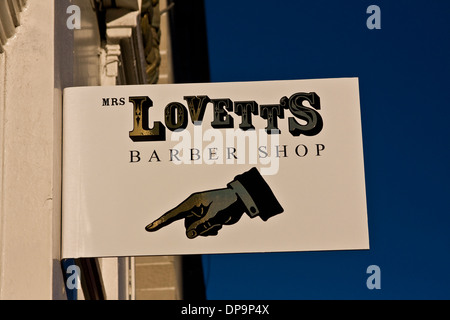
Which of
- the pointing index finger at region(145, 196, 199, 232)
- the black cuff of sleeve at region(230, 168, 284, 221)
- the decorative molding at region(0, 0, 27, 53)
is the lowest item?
the pointing index finger at region(145, 196, 199, 232)

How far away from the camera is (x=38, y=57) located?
6.08m

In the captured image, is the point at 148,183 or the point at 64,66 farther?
the point at 64,66

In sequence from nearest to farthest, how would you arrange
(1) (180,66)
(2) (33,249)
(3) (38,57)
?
(2) (33,249)
(3) (38,57)
(1) (180,66)

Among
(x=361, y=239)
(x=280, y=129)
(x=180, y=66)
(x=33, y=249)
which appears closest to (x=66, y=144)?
(x=33, y=249)

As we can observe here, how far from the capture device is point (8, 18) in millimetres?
5992

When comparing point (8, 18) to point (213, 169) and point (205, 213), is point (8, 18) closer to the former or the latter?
point (213, 169)

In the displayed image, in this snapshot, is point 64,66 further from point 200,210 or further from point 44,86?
point 200,210

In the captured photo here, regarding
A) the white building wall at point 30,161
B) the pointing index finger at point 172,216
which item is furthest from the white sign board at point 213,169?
the white building wall at point 30,161

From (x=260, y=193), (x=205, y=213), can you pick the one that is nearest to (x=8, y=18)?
(x=205, y=213)

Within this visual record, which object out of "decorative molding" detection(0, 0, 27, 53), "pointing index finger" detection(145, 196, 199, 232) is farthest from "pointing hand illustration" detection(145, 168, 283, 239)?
"decorative molding" detection(0, 0, 27, 53)

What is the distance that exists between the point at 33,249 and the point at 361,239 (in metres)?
1.71

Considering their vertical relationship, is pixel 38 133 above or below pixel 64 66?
below

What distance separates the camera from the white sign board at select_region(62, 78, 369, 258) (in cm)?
594

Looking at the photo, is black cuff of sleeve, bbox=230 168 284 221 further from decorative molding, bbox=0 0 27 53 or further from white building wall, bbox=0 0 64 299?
decorative molding, bbox=0 0 27 53
